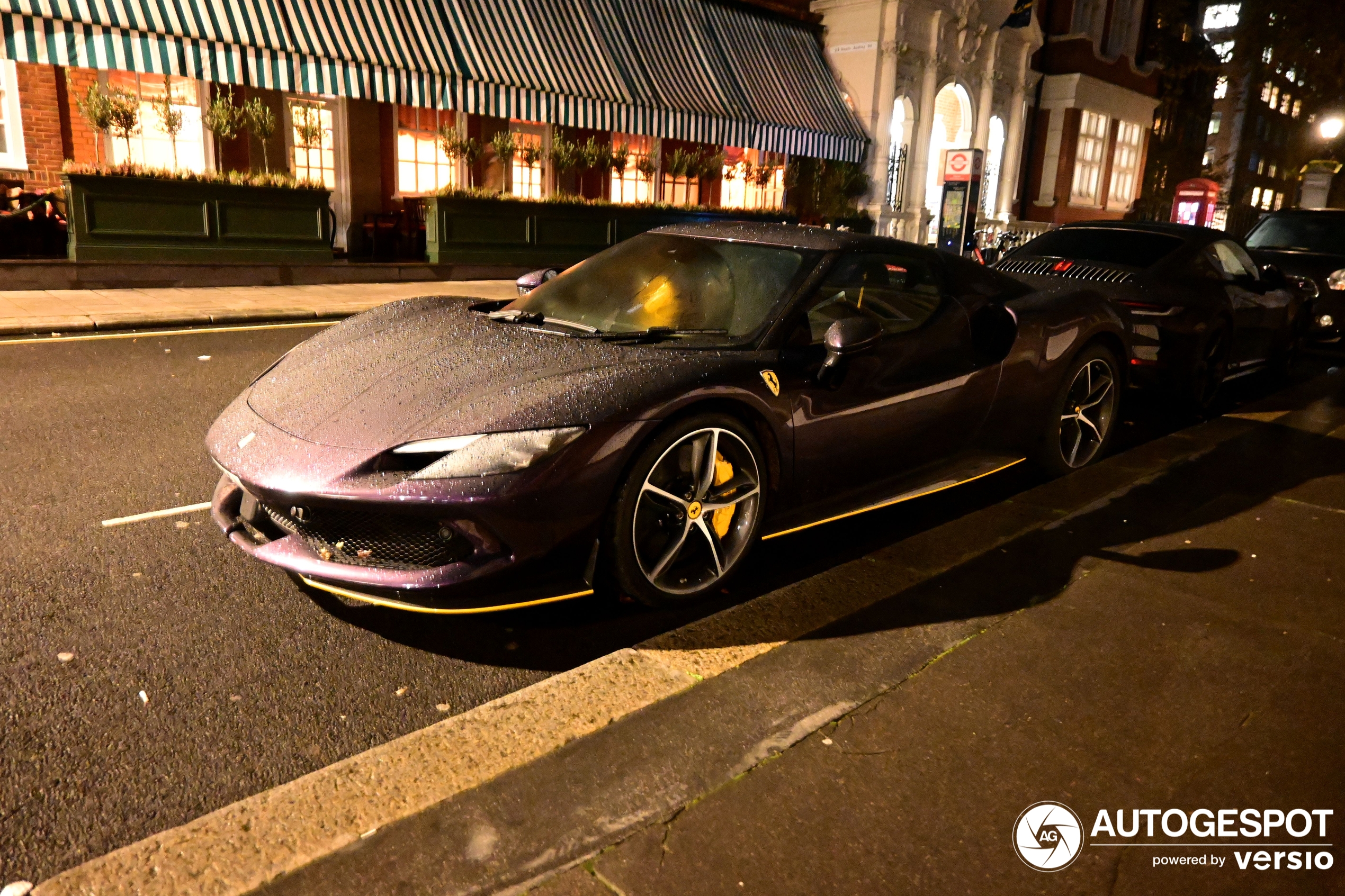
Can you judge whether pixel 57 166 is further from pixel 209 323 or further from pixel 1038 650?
pixel 1038 650

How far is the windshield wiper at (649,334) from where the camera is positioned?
3768 millimetres

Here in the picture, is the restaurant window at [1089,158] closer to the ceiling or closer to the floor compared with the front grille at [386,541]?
closer to the ceiling

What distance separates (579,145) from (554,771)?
57.5 feet

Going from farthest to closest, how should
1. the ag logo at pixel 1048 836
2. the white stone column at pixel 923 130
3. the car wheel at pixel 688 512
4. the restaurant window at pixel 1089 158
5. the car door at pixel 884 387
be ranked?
the restaurant window at pixel 1089 158, the white stone column at pixel 923 130, the car door at pixel 884 387, the car wheel at pixel 688 512, the ag logo at pixel 1048 836

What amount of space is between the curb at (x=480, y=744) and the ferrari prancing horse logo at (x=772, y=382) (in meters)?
0.74

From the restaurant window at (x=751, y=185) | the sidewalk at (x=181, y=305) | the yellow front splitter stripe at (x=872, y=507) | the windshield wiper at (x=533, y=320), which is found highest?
the restaurant window at (x=751, y=185)

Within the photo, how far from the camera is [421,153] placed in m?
17.8

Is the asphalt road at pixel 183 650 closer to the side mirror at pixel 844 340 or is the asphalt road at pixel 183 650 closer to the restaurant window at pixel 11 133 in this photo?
the side mirror at pixel 844 340

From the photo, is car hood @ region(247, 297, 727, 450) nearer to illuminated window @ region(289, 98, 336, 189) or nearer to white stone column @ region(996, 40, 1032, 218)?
illuminated window @ region(289, 98, 336, 189)

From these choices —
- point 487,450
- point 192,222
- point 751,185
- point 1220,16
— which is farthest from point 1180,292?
point 1220,16

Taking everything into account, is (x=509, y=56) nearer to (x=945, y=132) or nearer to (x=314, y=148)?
(x=314, y=148)

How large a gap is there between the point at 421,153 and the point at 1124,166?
71.3 ft

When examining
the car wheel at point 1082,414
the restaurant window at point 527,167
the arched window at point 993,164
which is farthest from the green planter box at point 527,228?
the arched window at point 993,164

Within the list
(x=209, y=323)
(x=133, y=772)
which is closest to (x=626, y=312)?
(x=133, y=772)
